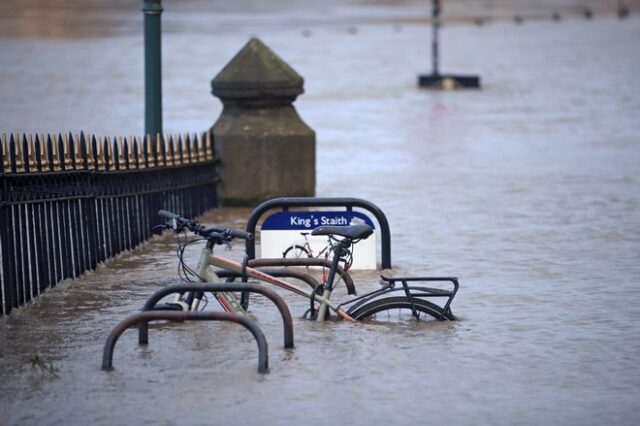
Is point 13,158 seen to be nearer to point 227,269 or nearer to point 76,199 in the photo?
point 76,199

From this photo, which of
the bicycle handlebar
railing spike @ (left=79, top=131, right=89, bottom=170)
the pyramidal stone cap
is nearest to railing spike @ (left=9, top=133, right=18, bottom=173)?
railing spike @ (left=79, top=131, right=89, bottom=170)

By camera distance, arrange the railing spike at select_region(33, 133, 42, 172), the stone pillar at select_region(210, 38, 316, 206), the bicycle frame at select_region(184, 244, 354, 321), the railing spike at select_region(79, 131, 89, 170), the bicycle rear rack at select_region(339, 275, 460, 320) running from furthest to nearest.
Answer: the stone pillar at select_region(210, 38, 316, 206) < the railing spike at select_region(79, 131, 89, 170) < the railing spike at select_region(33, 133, 42, 172) < the bicycle rear rack at select_region(339, 275, 460, 320) < the bicycle frame at select_region(184, 244, 354, 321)

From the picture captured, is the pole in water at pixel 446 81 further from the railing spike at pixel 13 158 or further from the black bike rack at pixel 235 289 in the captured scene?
the black bike rack at pixel 235 289

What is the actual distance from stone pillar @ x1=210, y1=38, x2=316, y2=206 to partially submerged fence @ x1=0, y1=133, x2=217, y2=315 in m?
0.71

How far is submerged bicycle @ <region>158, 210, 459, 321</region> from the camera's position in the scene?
346 inches

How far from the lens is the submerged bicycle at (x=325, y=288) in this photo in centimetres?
878

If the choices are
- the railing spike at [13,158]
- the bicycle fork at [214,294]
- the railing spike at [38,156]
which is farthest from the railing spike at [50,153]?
the bicycle fork at [214,294]

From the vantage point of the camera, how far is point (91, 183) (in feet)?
37.1

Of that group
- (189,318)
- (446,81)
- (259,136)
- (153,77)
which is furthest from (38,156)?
(446,81)

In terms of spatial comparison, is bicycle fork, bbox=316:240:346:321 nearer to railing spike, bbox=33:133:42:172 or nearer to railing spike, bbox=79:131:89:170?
railing spike, bbox=33:133:42:172

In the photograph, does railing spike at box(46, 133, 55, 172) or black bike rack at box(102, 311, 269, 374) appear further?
railing spike at box(46, 133, 55, 172)

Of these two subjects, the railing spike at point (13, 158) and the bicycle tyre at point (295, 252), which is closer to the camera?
the railing spike at point (13, 158)

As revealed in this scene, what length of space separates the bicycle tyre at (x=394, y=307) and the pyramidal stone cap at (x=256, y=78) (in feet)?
19.5

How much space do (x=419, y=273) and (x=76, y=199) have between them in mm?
2658
